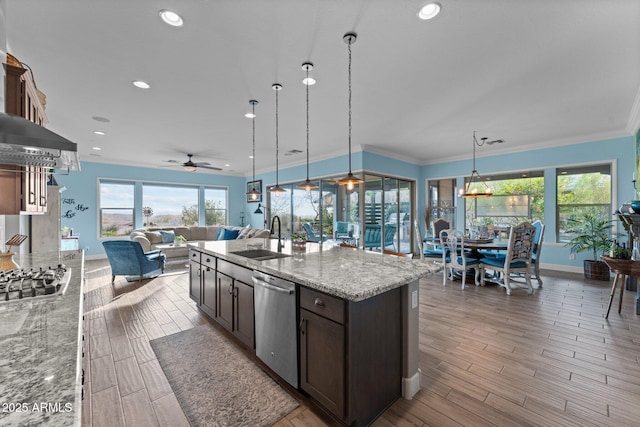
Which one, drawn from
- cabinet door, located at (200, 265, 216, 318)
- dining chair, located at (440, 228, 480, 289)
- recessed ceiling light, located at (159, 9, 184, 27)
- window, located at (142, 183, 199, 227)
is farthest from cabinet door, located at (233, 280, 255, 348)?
window, located at (142, 183, 199, 227)

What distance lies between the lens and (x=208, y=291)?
3.15m

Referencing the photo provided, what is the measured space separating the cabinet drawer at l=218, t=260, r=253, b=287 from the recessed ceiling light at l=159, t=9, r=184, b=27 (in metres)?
2.07

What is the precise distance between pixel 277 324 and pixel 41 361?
4.46 feet

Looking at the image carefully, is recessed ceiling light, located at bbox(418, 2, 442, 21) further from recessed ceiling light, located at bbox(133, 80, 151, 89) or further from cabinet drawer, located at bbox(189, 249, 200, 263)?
cabinet drawer, located at bbox(189, 249, 200, 263)

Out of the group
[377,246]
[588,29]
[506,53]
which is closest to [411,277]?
[506,53]

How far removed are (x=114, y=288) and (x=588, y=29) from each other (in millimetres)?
6823

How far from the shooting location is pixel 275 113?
13.3ft

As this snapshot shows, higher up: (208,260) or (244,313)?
(208,260)

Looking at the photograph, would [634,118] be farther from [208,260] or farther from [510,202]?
[208,260]

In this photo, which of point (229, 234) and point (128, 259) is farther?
point (229, 234)

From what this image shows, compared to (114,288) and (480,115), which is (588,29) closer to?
(480,115)

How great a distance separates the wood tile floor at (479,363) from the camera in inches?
69.4

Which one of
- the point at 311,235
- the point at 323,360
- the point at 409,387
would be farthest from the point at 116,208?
the point at 409,387

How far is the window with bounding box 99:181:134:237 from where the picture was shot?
7559mm
